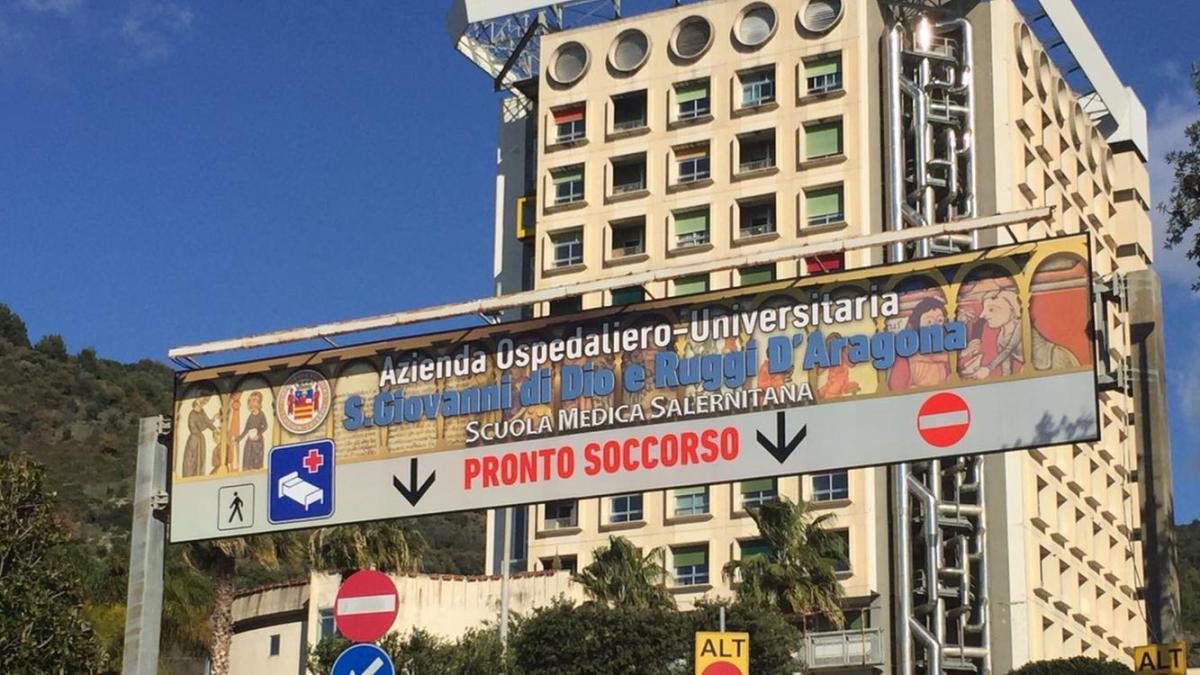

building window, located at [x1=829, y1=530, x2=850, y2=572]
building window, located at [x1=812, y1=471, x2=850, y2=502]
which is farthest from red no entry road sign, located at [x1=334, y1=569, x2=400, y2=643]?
building window, located at [x1=812, y1=471, x2=850, y2=502]

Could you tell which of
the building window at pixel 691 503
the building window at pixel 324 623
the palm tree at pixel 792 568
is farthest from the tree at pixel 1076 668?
the building window at pixel 691 503

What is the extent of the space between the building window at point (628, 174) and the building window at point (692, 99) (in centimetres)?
223

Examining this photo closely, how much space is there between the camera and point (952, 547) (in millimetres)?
62875

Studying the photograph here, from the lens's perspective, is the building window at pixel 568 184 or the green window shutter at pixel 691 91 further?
the building window at pixel 568 184

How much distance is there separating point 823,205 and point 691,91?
7.11 meters

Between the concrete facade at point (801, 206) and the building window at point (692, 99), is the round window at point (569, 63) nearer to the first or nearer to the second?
the concrete facade at point (801, 206)

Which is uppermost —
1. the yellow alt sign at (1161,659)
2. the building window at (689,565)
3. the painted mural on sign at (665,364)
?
the building window at (689,565)

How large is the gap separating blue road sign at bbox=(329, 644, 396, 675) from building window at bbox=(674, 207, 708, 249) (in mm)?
54624

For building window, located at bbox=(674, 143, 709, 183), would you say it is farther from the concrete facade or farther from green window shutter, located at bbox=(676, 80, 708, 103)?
green window shutter, located at bbox=(676, 80, 708, 103)

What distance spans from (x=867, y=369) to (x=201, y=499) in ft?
22.0

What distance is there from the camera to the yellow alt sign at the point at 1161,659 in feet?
48.5

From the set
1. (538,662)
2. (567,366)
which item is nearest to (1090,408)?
(567,366)

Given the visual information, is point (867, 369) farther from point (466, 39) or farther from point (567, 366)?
point (466, 39)

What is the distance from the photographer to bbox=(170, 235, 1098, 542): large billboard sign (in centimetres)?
1591
